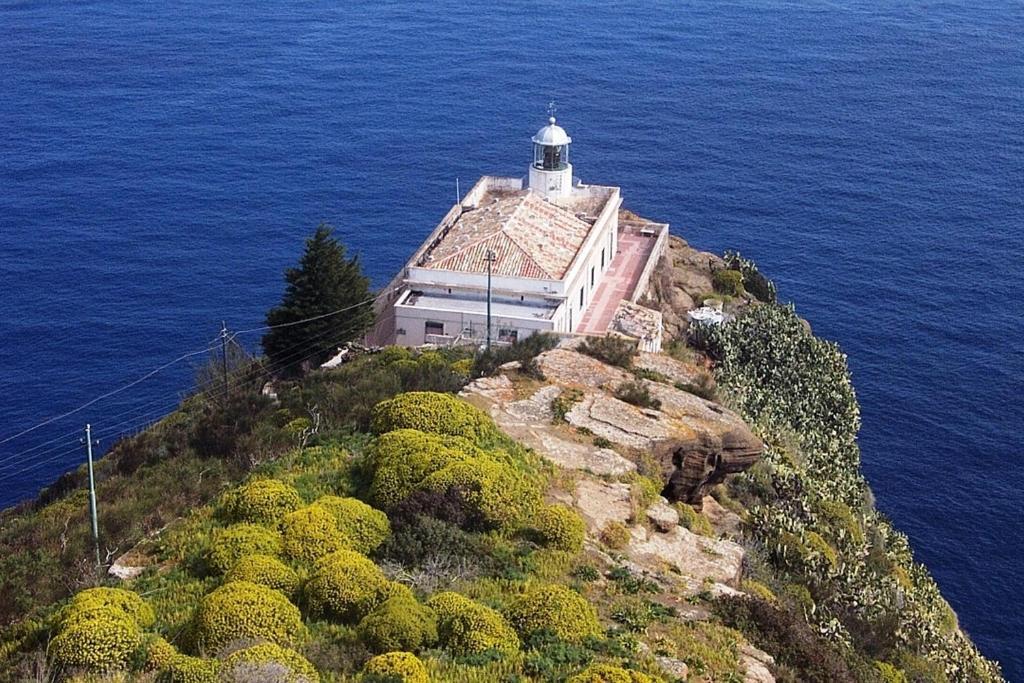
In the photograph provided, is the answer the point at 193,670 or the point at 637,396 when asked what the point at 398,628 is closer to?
the point at 193,670

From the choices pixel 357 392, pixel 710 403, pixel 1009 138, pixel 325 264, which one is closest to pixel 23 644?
pixel 357 392

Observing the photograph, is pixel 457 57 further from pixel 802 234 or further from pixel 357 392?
pixel 357 392

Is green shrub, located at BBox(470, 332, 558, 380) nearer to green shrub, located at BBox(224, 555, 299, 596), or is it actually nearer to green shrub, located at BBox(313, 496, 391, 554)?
green shrub, located at BBox(313, 496, 391, 554)

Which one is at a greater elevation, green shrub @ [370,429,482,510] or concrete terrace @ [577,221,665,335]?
green shrub @ [370,429,482,510]

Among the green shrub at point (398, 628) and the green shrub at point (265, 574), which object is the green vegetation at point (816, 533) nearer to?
the green shrub at point (398, 628)

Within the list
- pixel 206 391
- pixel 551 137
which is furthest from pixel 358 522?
pixel 551 137

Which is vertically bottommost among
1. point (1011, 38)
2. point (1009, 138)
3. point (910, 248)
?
point (910, 248)

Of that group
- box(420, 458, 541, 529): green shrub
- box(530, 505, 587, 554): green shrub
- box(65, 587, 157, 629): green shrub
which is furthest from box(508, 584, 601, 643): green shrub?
box(65, 587, 157, 629): green shrub
